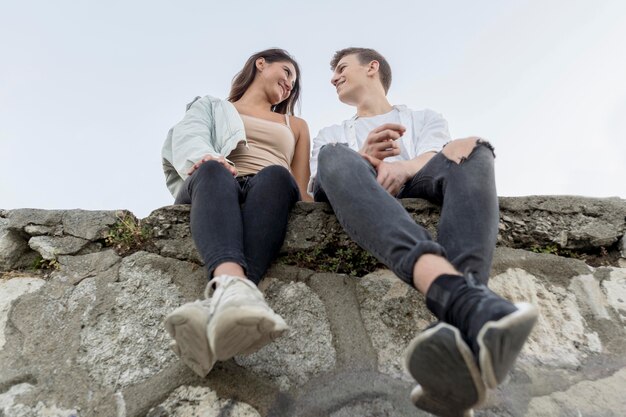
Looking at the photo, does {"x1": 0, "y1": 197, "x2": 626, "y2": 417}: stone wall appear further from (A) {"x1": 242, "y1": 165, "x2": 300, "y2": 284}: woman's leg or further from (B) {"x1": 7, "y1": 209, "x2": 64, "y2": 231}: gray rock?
(A) {"x1": 242, "y1": 165, "x2": 300, "y2": 284}: woman's leg

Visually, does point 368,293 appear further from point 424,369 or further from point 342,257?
point 424,369

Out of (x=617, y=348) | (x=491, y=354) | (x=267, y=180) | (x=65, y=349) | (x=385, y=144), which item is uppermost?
(x=385, y=144)

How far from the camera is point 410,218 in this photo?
53.9 inches

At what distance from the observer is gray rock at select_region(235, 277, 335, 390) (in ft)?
4.89

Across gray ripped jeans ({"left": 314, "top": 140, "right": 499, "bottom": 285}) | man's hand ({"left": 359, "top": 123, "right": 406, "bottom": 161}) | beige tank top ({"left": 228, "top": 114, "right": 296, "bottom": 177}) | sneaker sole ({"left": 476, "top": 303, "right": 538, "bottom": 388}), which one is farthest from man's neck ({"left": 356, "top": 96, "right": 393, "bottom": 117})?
sneaker sole ({"left": 476, "top": 303, "right": 538, "bottom": 388})

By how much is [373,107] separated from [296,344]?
1492 millimetres

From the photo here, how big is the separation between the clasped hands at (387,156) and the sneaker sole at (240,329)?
81cm

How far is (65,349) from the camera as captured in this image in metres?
1.57

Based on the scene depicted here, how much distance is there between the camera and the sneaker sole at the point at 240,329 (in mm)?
1138

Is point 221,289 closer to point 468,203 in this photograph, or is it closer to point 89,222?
point 468,203

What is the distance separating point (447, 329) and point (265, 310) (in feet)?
1.36

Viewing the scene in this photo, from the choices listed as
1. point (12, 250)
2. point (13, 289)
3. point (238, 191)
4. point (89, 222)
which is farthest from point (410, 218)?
point (12, 250)

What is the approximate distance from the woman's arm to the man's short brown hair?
1.76 feet

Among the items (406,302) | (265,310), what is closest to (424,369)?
(265,310)
